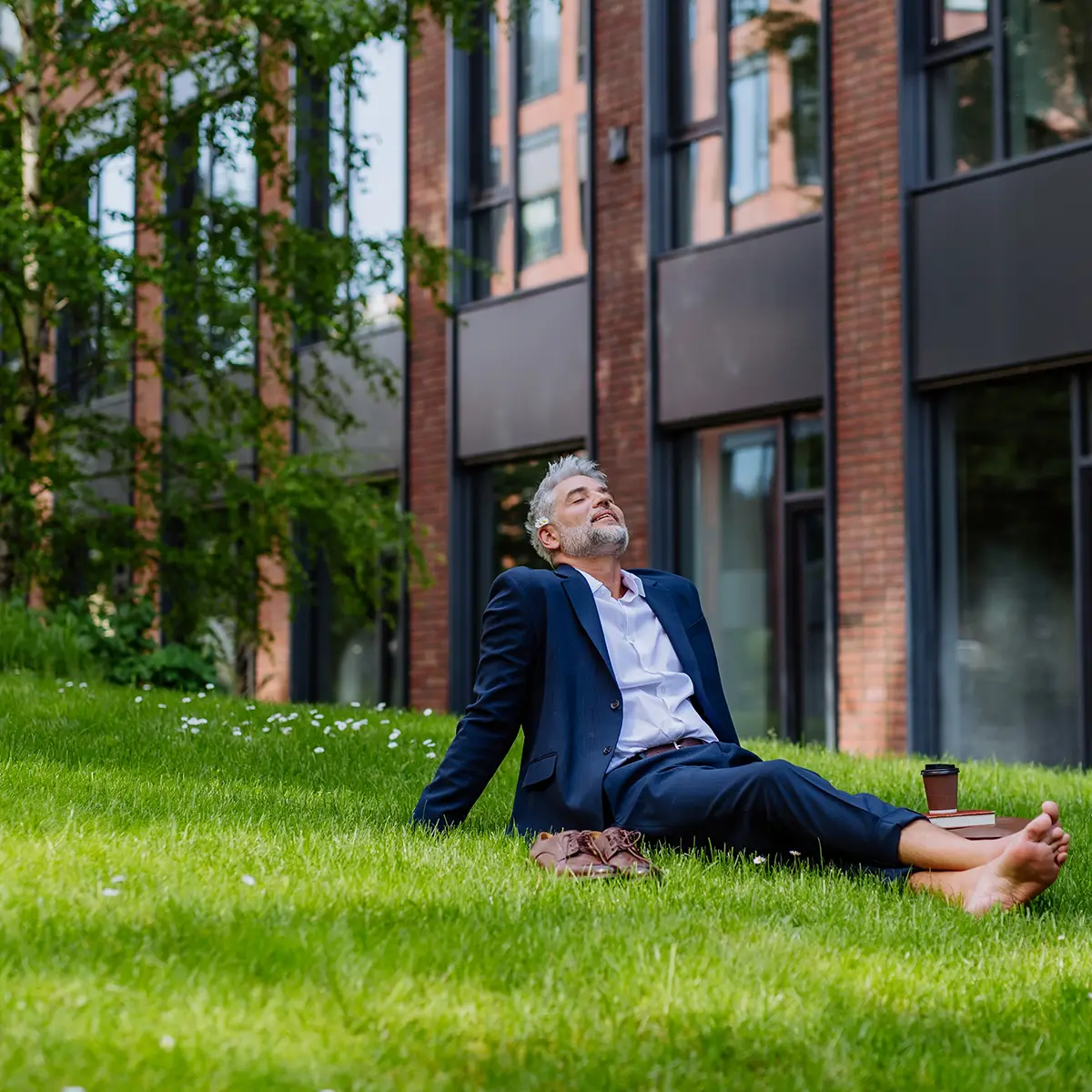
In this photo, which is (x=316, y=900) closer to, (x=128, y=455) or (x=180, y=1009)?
(x=180, y=1009)

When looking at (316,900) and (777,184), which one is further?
(777,184)

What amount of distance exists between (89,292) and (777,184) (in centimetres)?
590

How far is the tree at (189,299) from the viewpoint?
586 inches

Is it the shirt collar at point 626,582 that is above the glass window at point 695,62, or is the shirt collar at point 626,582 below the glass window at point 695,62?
below

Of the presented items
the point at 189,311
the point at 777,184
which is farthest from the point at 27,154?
the point at 777,184

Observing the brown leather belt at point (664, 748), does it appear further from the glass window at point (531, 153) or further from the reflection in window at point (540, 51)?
the reflection in window at point (540, 51)

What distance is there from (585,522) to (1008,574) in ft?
26.6

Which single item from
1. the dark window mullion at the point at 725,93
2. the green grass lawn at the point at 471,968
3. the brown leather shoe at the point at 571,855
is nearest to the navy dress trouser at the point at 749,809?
the green grass lawn at the point at 471,968

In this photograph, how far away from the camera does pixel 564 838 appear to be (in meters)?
5.59

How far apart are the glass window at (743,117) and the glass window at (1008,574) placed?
2.68 m

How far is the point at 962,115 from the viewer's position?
14133mm

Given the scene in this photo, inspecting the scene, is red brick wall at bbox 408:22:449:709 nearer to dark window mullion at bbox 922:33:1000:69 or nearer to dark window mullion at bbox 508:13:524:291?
dark window mullion at bbox 508:13:524:291

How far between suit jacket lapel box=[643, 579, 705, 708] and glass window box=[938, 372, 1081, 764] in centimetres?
749

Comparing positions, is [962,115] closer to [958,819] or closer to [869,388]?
[869,388]
